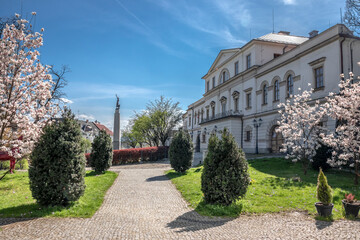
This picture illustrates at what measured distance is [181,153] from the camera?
51.3ft

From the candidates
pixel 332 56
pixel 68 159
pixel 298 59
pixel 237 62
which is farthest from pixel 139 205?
pixel 237 62

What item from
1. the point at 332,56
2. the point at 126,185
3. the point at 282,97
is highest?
the point at 332,56

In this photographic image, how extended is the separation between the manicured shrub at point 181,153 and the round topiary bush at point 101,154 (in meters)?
3.89

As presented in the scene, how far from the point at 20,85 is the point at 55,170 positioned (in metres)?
4.06

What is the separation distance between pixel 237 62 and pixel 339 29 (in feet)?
53.8

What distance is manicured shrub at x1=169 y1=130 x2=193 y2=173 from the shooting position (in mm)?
15578

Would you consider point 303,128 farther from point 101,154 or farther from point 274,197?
point 101,154

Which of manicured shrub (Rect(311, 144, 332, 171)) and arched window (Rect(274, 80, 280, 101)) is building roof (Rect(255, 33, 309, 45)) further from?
manicured shrub (Rect(311, 144, 332, 171))

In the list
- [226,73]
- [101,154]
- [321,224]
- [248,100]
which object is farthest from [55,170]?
[226,73]

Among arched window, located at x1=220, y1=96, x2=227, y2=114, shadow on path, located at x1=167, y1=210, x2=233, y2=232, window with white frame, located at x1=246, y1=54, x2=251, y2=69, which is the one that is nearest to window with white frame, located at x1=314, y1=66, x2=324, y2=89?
window with white frame, located at x1=246, y1=54, x2=251, y2=69

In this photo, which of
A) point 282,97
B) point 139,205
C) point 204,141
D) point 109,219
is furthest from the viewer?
point 204,141

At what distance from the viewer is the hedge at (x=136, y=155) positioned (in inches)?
948

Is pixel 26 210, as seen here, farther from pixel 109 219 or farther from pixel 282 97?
pixel 282 97

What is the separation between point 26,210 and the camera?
705cm
